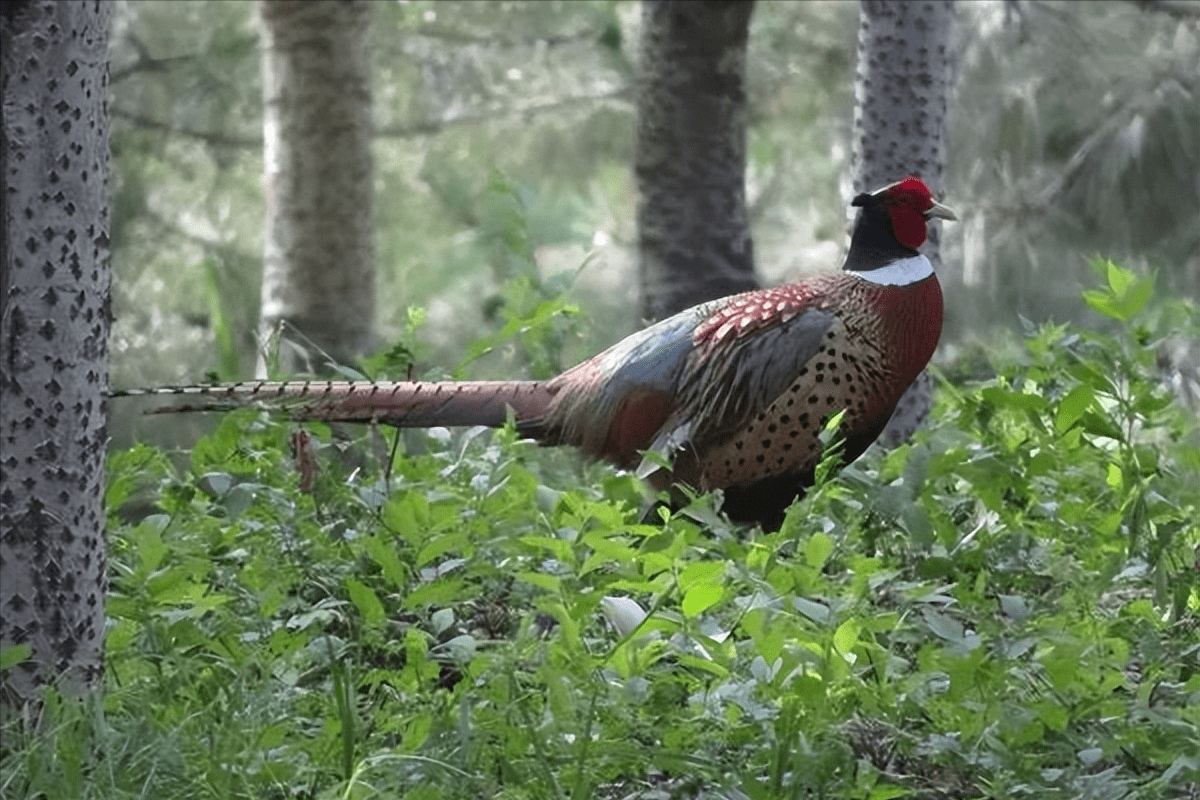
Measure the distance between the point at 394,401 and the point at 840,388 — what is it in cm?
105

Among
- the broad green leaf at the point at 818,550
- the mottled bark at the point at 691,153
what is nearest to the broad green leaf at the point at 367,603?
the broad green leaf at the point at 818,550

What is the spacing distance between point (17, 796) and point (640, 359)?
2009mm

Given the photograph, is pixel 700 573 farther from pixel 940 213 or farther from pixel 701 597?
pixel 940 213

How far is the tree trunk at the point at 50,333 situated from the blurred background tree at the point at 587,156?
468cm

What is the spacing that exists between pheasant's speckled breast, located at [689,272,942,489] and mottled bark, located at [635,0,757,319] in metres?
2.45

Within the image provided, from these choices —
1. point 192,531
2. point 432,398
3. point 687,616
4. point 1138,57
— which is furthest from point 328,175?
point 1138,57

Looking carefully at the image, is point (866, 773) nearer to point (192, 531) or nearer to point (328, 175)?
point (192, 531)

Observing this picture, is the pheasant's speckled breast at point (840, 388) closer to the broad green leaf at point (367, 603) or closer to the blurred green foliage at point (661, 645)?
the blurred green foliage at point (661, 645)

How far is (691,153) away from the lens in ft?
22.0

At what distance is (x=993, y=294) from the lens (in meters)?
10.6

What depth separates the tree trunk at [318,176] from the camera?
23.3 ft

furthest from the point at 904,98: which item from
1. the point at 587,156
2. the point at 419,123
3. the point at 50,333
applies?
the point at 587,156

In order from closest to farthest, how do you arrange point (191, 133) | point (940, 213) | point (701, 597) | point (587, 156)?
1. point (701, 597)
2. point (940, 213)
3. point (191, 133)
4. point (587, 156)

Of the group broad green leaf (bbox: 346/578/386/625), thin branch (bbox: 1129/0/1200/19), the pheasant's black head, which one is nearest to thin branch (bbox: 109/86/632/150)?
thin branch (bbox: 1129/0/1200/19)
